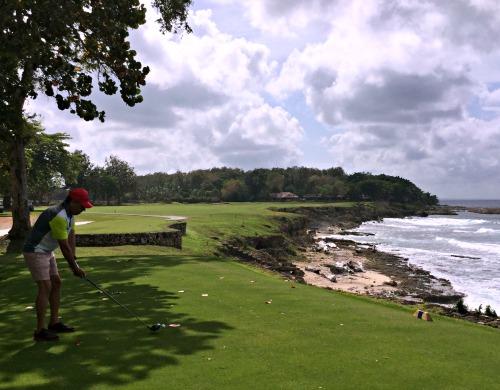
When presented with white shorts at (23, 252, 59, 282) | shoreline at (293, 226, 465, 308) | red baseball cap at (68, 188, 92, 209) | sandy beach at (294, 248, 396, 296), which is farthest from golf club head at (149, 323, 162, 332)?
sandy beach at (294, 248, 396, 296)

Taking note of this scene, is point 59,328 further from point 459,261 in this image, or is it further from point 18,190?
point 459,261

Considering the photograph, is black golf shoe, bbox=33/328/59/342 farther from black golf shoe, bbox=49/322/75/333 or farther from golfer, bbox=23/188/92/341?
black golf shoe, bbox=49/322/75/333

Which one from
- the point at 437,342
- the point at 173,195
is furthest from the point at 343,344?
the point at 173,195

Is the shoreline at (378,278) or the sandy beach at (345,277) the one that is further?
the sandy beach at (345,277)

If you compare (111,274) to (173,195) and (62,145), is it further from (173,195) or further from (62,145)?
(173,195)

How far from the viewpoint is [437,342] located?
7789 mm

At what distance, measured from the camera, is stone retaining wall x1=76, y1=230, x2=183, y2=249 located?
25.5 m

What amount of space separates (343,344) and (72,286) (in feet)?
27.3

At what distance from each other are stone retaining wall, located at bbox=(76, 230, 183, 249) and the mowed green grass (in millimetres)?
13042

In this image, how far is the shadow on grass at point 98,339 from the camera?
5867 millimetres

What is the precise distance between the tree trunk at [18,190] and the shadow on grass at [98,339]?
13.4m

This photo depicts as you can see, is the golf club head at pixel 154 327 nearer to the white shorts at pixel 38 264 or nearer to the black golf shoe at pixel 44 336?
the black golf shoe at pixel 44 336

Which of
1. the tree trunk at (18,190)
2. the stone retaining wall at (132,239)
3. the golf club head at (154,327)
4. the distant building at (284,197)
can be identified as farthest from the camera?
the distant building at (284,197)

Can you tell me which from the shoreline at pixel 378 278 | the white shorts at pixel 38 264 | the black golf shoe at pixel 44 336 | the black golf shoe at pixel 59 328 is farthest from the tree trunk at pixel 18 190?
the black golf shoe at pixel 44 336
